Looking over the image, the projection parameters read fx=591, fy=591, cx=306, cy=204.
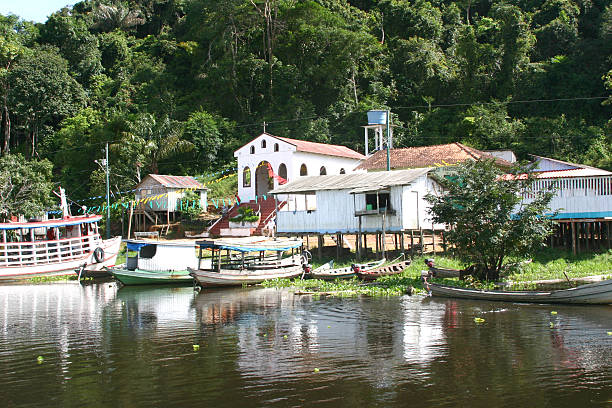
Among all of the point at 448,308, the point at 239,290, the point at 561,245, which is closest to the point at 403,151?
the point at 561,245

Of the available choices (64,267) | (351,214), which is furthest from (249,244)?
(64,267)

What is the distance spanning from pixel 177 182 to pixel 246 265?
16485mm

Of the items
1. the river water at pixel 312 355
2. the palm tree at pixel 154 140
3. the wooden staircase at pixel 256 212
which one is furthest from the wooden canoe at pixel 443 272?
the palm tree at pixel 154 140

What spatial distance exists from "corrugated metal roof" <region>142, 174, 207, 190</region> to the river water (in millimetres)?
20700

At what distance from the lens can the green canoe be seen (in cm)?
2881

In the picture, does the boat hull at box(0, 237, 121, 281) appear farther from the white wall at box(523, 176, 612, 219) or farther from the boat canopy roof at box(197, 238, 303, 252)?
the white wall at box(523, 176, 612, 219)

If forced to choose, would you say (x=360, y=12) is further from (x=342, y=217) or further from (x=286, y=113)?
→ (x=342, y=217)

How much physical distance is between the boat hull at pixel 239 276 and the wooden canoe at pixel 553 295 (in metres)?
9.15

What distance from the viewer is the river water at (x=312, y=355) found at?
10.6m

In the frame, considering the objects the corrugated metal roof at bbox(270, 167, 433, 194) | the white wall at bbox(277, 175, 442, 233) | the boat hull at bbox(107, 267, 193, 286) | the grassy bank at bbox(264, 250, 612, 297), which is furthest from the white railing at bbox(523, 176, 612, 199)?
the boat hull at bbox(107, 267, 193, 286)

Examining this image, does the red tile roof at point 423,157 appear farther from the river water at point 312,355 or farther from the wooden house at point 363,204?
the river water at point 312,355

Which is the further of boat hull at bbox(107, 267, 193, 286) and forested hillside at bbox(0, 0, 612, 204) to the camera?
forested hillside at bbox(0, 0, 612, 204)

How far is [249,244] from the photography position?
27562 mm

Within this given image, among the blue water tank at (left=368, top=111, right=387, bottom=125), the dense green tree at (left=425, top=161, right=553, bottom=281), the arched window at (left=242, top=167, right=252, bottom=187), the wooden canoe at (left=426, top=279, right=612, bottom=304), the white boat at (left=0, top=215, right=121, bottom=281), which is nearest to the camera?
the wooden canoe at (left=426, top=279, right=612, bottom=304)
